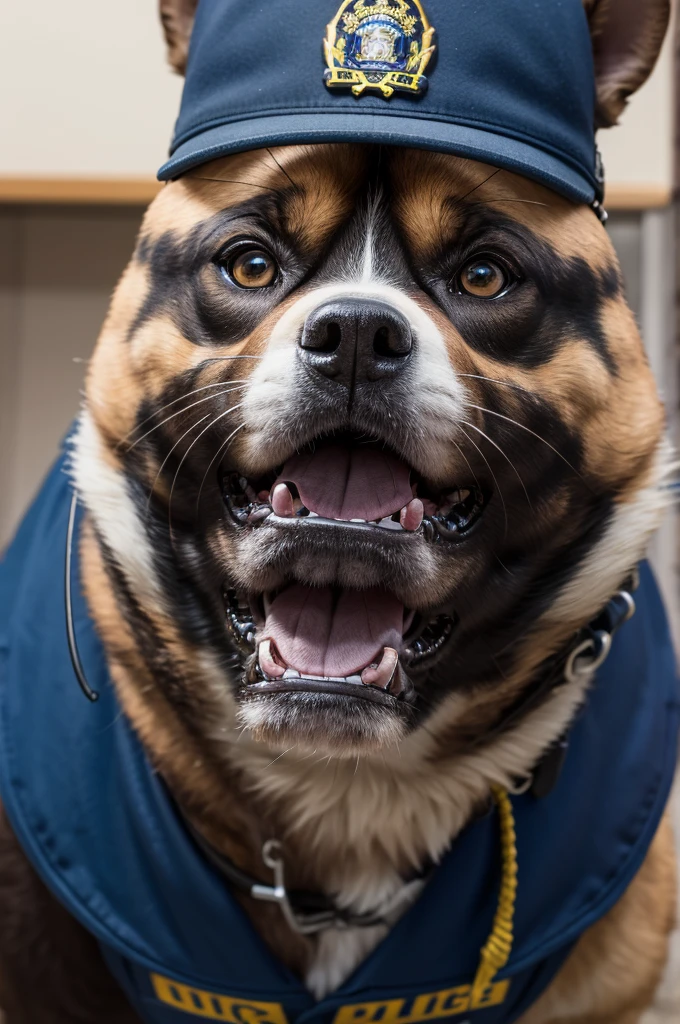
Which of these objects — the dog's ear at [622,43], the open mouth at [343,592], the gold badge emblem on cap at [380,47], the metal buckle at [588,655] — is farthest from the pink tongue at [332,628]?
the dog's ear at [622,43]

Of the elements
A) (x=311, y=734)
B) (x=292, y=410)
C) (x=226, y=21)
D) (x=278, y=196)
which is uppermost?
(x=226, y=21)

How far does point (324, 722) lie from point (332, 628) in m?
0.08

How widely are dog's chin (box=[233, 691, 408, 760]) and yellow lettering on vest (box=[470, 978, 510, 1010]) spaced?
31 cm

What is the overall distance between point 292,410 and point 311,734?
0.81 ft

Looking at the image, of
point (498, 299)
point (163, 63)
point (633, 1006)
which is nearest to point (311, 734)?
point (498, 299)

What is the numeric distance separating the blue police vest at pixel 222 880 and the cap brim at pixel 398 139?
47 cm

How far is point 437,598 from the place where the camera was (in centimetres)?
89

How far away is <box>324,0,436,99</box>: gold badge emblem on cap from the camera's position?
2.80 ft

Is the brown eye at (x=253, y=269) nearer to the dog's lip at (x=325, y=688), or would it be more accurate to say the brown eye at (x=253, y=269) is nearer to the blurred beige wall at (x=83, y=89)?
the dog's lip at (x=325, y=688)

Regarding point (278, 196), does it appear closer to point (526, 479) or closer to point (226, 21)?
point (226, 21)

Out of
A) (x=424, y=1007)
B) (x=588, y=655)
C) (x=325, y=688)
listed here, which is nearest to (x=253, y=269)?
(x=325, y=688)

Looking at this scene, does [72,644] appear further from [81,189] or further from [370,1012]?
[81,189]

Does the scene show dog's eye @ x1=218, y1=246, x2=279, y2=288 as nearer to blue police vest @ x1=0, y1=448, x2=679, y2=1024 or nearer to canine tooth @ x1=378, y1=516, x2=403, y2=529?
canine tooth @ x1=378, y1=516, x2=403, y2=529

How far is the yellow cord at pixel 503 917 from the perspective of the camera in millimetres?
999
